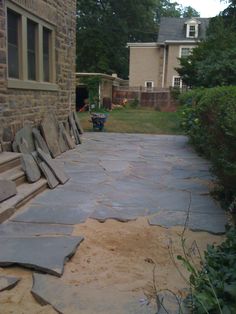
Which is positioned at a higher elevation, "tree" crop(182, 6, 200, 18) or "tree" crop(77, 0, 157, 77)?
"tree" crop(182, 6, 200, 18)

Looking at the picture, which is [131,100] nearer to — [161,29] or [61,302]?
[161,29]

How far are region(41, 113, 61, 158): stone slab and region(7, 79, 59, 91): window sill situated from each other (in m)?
0.59

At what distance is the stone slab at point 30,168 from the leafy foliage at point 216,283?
118 inches

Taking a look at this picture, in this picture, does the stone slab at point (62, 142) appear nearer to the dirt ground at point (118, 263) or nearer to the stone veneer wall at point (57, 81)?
the stone veneer wall at point (57, 81)

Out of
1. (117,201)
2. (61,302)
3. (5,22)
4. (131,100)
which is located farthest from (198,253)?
(131,100)

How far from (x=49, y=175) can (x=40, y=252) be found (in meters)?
2.37

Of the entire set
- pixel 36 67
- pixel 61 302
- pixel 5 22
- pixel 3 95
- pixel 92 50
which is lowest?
pixel 61 302

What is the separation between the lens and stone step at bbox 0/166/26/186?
480 centimetres

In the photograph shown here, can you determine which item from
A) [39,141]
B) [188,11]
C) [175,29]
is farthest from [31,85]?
[188,11]

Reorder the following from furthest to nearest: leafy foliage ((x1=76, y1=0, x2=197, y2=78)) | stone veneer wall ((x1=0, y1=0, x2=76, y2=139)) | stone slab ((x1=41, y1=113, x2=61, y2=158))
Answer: leafy foliage ((x1=76, y1=0, x2=197, y2=78)), stone slab ((x1=41, y1=113, x2=61, y2=158)), stone veneer wall ((x1=0, y1=0, x2=76, y2=139))

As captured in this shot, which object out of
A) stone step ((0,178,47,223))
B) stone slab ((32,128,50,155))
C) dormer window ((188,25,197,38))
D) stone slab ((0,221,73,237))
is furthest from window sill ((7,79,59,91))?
dormer window ((188,25,197,38))

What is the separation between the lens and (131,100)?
24.7m

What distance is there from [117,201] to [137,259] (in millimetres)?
1588

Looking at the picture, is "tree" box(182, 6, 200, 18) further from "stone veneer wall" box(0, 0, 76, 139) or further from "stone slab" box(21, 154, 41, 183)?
"stone slab" box(21, 154, 41, 183)
